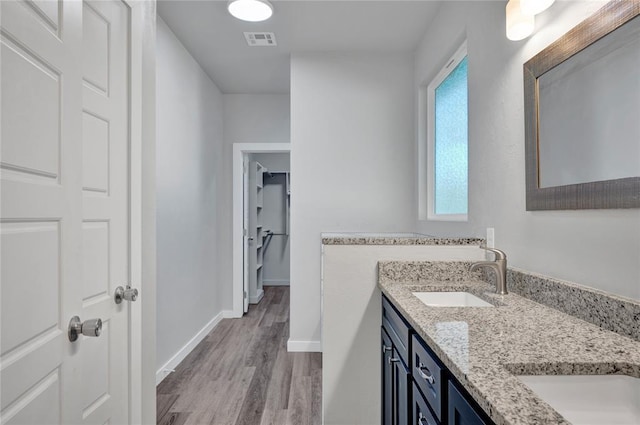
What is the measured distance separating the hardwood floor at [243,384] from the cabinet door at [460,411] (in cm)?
147

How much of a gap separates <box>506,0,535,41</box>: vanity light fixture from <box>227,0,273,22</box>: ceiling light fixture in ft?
5.07

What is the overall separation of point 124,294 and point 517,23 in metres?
1.92

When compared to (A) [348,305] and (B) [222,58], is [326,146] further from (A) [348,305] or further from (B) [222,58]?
(A) [348,305]

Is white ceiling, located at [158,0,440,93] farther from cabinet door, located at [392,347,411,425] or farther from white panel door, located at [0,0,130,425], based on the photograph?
cabinet door, located at [392,347,411,425]

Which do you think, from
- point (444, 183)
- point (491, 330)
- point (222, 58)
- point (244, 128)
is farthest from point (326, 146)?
point (491, 330)

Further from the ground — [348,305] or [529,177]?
[529,177]

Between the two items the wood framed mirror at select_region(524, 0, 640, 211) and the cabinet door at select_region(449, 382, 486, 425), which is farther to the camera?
the wood framed mirror at select_region(524, 0, 640, 211)

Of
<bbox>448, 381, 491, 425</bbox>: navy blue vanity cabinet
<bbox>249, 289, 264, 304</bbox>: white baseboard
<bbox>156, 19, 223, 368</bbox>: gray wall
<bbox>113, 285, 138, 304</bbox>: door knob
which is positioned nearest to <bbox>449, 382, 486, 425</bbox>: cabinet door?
<bbox>448, 381, 491, 425</bbox>: navy blue vanity cabinet

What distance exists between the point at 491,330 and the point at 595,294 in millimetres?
355

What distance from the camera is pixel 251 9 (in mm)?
2475

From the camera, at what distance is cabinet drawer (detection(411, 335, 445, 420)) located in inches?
38.1

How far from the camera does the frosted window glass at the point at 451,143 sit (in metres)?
2.44

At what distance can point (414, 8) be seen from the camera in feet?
8.52

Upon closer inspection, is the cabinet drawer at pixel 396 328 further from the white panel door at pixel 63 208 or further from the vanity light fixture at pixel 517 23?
the vanity light fixture at pixel 517 23
